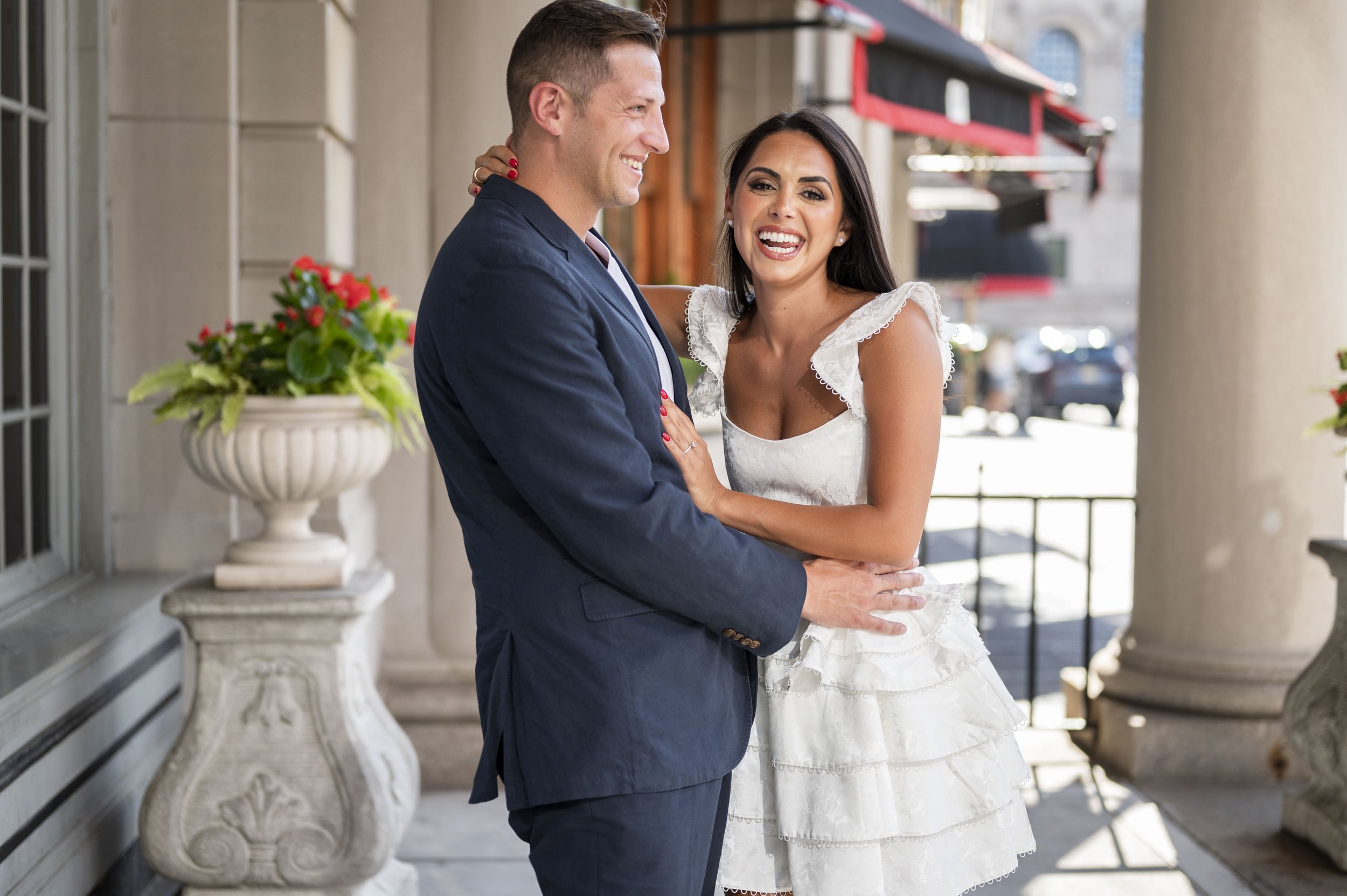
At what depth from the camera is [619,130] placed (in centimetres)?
223

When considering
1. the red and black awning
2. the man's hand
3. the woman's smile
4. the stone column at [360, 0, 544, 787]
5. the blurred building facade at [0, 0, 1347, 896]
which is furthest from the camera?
the red and black awning

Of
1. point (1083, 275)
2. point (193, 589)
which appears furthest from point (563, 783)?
point (1083, 275)

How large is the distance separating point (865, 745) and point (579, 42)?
1400 millimetres

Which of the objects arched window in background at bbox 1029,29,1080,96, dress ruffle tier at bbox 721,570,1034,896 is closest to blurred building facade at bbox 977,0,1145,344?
arched window in background at bbox 1029,29,1080,96

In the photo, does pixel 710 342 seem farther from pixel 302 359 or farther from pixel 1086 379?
pixel 1086 379

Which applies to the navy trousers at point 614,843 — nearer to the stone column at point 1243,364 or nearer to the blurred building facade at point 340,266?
the blurred building facade at point 340,266

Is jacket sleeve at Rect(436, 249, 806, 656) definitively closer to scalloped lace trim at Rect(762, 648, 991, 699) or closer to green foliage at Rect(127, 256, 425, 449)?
scalloped lace trim at Rect(762, 648, 991, 699)

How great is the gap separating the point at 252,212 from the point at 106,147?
0.54 m

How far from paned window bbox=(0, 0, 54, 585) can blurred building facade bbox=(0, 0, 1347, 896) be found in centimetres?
1

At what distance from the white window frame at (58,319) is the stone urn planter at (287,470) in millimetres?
827

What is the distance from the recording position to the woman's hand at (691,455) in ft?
7.33

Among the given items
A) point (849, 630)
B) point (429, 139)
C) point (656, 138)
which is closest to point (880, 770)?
point (849, 630)

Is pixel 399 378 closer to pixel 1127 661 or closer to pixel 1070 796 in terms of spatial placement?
pixel 1070 796

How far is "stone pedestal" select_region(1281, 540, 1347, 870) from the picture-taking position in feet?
15.3
